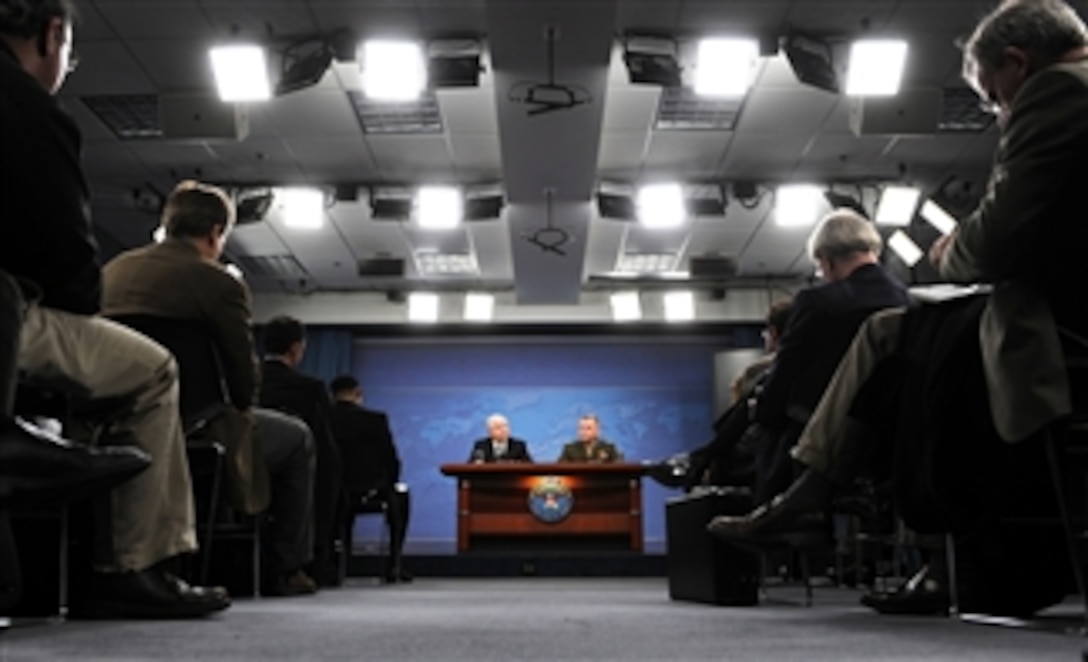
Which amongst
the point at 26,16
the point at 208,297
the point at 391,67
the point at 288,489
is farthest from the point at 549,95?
the point at 26,16

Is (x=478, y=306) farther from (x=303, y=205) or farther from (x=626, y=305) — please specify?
(x=303, y=205)

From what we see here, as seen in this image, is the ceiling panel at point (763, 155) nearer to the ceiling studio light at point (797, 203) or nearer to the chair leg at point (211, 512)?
the ceiling studio light at point (797, 203)

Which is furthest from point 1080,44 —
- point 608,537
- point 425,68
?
point 608,537

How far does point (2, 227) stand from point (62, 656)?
645 millimetres

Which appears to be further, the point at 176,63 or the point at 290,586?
the point at 176,63

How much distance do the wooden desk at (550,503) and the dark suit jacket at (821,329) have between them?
4520 mm

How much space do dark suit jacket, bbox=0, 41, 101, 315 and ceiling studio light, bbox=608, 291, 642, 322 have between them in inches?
378

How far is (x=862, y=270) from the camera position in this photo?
126 inches

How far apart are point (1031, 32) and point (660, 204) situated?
6308 millimetres

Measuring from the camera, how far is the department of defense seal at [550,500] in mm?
7707

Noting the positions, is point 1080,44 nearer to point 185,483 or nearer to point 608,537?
point 185,483

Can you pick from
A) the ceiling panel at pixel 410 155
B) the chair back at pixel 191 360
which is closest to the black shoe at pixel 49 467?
the chair back at pixel 191 360

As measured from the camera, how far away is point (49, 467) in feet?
5.12

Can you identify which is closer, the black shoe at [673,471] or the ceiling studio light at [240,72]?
the black shoe at [673,471]
